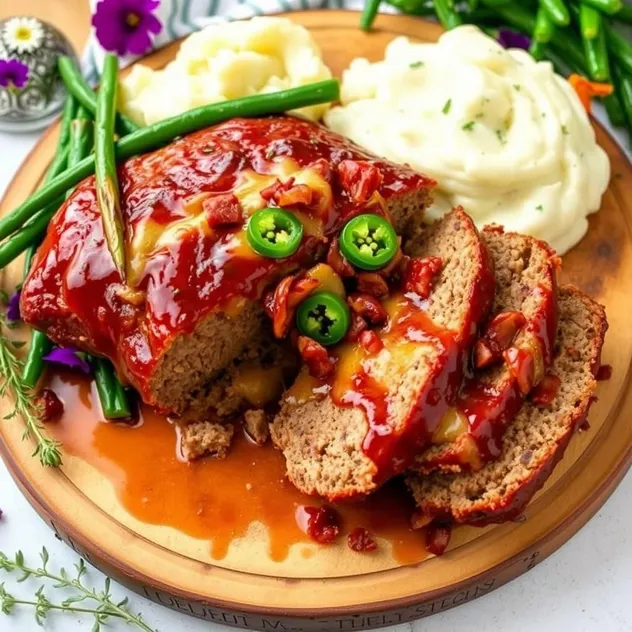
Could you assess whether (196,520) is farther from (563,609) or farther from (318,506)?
(563,609)

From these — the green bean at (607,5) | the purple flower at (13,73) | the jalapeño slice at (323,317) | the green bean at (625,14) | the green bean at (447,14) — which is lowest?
the purple flower at (13,73)

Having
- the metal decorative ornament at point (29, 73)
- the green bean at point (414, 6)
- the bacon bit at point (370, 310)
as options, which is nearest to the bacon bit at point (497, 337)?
the bacon bit at point (370, 310)

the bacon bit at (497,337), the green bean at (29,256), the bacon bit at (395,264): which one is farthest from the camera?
the green bean at (29,256)

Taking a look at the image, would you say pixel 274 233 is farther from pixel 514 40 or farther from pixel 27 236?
pixel 514 40

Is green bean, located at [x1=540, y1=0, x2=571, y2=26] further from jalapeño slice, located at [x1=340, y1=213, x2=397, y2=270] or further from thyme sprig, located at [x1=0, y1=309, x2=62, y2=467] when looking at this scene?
thyme sprig, located at [x1=0, y1=309, x2=62, y2=467]

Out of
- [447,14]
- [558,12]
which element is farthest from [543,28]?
[447,14]

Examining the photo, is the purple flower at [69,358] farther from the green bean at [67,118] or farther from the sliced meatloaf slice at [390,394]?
the green bean at [67,118]

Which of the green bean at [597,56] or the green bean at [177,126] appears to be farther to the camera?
the green bean at [597,56]

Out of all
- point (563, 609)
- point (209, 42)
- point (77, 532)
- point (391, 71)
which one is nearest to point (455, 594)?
point (563, 609)
